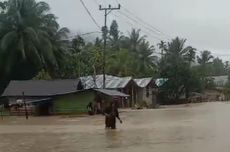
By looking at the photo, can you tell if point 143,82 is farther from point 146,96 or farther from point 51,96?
point 51,96

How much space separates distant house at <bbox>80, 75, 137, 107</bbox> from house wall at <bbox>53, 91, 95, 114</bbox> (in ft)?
21.7

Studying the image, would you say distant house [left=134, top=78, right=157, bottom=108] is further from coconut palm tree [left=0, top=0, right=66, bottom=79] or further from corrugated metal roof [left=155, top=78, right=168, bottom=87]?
coconut palm tree [left=0, top=0, right=66, bottom=79]

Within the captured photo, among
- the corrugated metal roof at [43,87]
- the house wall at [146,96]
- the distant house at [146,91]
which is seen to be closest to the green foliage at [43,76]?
the corrugated metal roof at [43,87]

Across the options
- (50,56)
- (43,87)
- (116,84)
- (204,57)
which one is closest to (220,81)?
(204,57)

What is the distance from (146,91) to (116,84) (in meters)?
10.1

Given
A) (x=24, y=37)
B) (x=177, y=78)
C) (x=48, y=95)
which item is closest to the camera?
(x=48, y=95)

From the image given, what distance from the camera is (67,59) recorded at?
55.7 meters

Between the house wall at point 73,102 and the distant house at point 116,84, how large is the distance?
6.62m

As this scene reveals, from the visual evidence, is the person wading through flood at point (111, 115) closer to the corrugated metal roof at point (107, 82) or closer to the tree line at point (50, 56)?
the tree line at point (50, 56)

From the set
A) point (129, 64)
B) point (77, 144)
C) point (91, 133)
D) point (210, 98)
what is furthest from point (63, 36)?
point (77, 144)

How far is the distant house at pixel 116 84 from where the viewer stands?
168 ft

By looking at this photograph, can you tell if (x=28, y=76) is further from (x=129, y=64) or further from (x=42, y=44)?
(x=129, y=64)


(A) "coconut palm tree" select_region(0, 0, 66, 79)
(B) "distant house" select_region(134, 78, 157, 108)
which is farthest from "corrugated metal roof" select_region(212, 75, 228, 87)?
(A) "coconut palm tree" select_region(0, 0, 66, 79)

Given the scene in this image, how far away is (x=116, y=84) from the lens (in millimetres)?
53250
